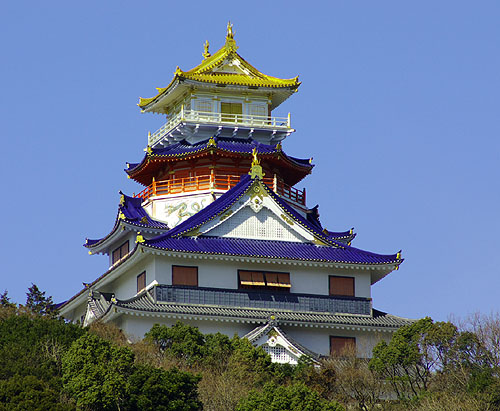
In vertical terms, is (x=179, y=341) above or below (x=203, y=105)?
below

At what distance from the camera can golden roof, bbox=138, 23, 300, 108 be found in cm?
8112

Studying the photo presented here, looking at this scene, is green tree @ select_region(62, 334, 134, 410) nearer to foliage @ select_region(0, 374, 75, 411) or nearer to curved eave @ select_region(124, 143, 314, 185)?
foliage @ select_region(0, 374, 75, 411)

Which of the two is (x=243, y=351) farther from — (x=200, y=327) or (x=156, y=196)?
(x=156, y=196)

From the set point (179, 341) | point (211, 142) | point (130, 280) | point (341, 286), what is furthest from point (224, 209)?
point (179, 341)

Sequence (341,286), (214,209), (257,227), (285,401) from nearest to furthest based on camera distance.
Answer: (285,401) < (214,209) < (341,286) < (257,227)

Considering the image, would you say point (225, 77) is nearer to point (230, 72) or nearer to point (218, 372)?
point (230, 72)

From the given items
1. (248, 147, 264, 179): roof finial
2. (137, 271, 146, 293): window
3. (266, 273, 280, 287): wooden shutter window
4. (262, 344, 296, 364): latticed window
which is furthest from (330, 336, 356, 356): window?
(137, 271, 146, 293): window

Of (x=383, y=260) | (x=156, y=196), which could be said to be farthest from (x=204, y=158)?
(x=383, y=260)

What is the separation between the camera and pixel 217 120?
264 feet

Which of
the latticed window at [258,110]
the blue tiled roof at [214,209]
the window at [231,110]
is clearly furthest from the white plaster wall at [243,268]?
the latticed window at [258,110]

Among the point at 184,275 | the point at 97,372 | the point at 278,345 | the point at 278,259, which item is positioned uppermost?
the point at 278,259

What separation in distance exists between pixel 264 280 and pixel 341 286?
4191mm

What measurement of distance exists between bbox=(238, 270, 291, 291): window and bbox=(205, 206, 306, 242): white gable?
7.13 feet

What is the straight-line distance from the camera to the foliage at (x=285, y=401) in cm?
5075
